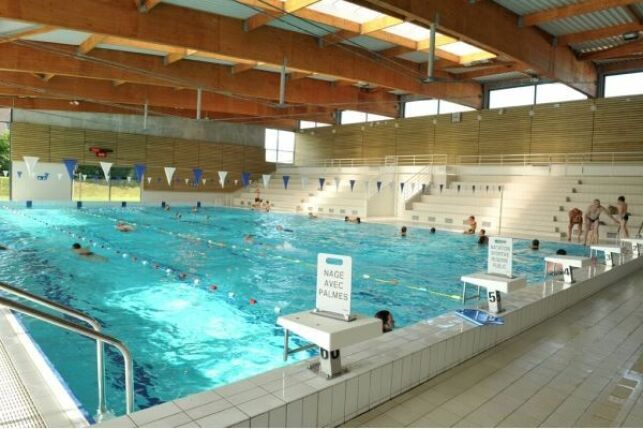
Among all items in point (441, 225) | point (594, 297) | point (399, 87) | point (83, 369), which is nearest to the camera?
point (83, 369)

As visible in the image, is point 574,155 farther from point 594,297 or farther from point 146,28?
point 146,28

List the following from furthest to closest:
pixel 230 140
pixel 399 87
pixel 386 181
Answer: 1. pixel 230 140
2. pixel 386 181
3. pixel 399 87

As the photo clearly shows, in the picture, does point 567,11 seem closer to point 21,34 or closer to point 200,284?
point 200,284

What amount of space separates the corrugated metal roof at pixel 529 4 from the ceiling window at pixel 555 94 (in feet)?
30.8

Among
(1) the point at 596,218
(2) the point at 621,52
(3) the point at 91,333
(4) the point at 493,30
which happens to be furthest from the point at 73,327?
(2) the point at 621,52

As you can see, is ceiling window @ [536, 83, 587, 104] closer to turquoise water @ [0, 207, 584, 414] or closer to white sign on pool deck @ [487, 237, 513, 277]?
turquoise water @ [0, 207, 584, 414]

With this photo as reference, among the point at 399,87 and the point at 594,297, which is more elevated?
the point at 399,87

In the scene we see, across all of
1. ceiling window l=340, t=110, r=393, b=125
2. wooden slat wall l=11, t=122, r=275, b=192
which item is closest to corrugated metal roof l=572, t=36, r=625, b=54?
ceiling window l=340, t=110, r=393, b=125

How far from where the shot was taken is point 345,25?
392 inches

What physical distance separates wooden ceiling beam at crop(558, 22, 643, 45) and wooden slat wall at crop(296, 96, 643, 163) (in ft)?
20.9

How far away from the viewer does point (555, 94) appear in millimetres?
18516

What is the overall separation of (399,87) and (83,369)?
11514 mm

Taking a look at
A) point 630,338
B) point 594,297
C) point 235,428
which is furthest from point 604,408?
point 594,297

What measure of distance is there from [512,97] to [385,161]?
642 cm
